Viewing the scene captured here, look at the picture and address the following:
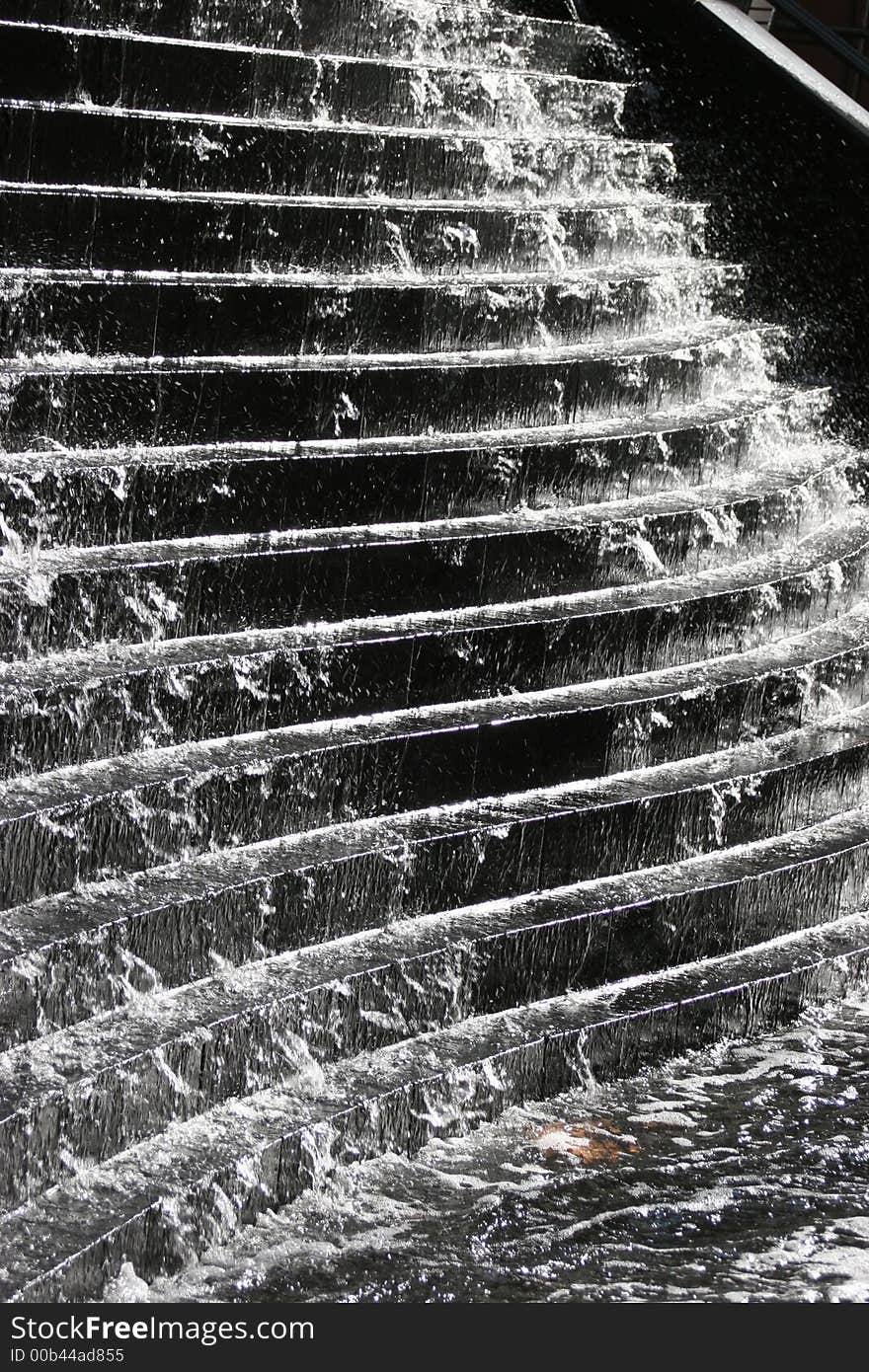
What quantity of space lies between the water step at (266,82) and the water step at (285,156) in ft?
0.25

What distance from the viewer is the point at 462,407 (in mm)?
6156

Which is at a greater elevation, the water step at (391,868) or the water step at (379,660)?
the water step at (379,660)

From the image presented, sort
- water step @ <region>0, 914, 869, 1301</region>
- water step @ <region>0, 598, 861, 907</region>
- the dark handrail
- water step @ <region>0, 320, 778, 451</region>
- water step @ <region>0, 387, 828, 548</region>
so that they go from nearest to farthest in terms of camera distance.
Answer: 1. water step @ <region>0, 914, 869, 1301</region>
2. water step @ <region>0, 598, 861, 907</region>
3. water step @ <region>0, 387, 828, 548</region>
4. water step @ <region>0, 320, 778, 451</region>
5. the dark handrail

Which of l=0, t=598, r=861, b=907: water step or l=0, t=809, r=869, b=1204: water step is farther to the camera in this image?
l=0, t=598, r=861, b=907: water step

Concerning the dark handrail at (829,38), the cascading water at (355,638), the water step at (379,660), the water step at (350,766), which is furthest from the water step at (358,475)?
the dark handrail at (829,38)

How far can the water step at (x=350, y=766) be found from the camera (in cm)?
451

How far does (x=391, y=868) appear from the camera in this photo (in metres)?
4.97

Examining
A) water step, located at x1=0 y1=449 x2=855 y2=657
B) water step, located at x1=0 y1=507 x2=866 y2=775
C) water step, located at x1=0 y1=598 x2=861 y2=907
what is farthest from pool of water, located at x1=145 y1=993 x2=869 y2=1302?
water step, located at x1=0 y1=449 x2=855 y2=657

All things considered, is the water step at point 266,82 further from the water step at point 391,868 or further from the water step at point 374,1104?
the water step at point 374,1104

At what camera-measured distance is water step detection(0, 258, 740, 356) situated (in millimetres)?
5492

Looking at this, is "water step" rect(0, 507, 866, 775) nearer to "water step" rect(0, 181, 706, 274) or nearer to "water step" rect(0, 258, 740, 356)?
"water step" rect(0, 258, 740, 356)

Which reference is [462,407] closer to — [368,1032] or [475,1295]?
[368,1032]

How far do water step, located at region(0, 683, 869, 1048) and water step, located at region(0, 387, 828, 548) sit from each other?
1075mm

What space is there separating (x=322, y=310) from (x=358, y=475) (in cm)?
72
